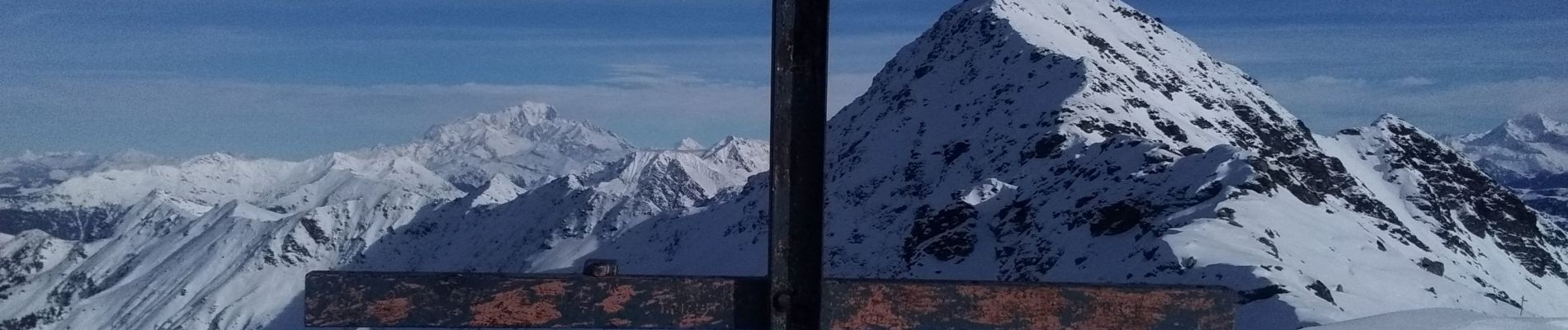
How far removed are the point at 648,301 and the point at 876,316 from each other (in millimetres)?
663

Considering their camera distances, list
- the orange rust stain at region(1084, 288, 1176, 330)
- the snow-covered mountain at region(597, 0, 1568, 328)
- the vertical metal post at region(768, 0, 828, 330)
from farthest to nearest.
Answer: the snow-covered mountain at region(597, 0, 1568, 328)
the orange rust stain at region(1084, 288, 1176, 330)
the vertical metal post at region(768, 0, 828, 330)

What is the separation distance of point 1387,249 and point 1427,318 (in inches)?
2446

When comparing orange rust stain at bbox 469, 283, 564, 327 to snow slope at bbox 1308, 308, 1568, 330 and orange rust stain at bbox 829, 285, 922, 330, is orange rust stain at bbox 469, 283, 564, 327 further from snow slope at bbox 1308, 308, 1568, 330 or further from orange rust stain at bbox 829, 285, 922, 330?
snow slope at bbox 1308, 308, 1568, 330

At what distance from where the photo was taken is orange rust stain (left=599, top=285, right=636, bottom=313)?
320 cm

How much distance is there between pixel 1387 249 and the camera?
200ft

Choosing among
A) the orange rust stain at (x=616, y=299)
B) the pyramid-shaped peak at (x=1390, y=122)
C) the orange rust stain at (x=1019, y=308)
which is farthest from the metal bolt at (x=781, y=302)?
the pyramid-shaped peak at (x=1390, y=122)

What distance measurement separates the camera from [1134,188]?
67625 millimetres

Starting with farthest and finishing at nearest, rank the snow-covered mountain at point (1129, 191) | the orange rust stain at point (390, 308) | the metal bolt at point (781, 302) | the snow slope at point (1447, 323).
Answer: the snow-covered mountain at point (1129, 191) → the snow slope at point (1447, 323) → the orange rust stain at point (390, 308) → the metal bolt at point (781, 302)

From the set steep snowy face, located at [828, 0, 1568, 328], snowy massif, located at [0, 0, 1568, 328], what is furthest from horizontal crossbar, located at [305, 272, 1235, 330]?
steep snowy face, located at [828, 0, 1568, 328]

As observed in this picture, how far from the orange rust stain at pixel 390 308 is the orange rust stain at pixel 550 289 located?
362 mm

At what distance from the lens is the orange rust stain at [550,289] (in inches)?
126

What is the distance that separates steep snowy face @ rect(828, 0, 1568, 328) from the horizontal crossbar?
108 ft

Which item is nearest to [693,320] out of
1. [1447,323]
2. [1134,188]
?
[1447,323]

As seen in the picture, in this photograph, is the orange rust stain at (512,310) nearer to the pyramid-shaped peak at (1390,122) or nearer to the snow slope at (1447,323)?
the snow slope at (1447,323)
